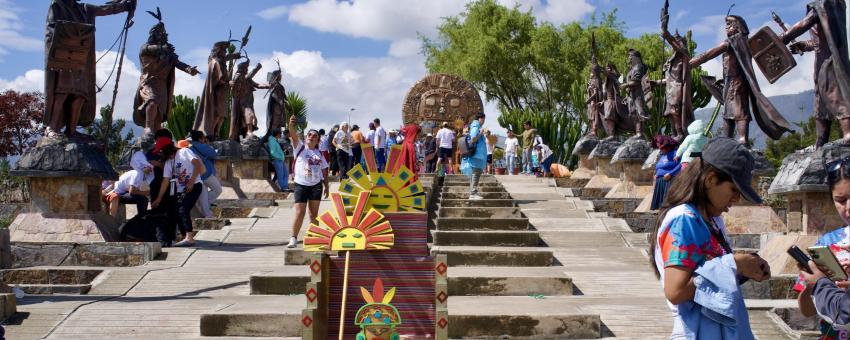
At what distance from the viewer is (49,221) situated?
10445mm

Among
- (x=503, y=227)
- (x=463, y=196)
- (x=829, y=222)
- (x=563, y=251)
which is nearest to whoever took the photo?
(x=829, y=222)

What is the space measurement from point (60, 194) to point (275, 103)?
9403 millimetres

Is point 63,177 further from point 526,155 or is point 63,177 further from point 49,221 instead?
point 526,155

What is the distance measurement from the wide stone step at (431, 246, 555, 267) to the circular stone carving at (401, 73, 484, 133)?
2495 centimetres

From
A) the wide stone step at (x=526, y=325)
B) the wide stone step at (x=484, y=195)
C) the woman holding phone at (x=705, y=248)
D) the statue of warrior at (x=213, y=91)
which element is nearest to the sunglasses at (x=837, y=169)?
the woman holding phone at (x=705, y=248)

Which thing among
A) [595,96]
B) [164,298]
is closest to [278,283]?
[164,298]

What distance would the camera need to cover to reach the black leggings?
11227mm

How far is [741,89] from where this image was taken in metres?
11.9

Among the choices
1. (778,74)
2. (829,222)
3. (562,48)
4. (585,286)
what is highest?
(562,48)

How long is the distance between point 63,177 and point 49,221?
52cm

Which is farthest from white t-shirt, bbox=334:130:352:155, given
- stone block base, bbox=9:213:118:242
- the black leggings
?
stone block base, bbox=9:213:118:242

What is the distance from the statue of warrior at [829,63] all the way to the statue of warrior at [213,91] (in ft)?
34.5

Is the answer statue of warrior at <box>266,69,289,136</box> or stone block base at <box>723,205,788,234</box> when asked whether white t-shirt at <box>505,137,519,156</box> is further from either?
stone block base at <box>723,205,788,234</box>

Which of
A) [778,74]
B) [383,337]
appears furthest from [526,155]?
[383,337]
